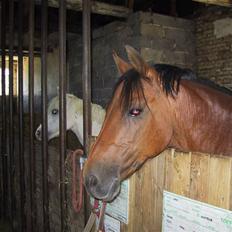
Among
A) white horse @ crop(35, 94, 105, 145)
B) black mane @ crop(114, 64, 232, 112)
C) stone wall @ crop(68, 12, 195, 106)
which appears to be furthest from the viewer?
stone wall @ crop(68, 12, 195, 106)

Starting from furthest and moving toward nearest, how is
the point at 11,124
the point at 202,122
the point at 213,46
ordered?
the point at 213,46 < the point at 11,124 < the point at 202,122

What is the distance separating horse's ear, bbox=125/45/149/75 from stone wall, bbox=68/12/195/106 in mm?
2817

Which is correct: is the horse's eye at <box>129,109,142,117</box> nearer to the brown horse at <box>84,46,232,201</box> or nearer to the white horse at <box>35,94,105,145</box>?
the brown horse at <box>84,46,232,201</box>

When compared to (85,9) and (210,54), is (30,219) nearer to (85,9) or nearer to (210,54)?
(85,9)

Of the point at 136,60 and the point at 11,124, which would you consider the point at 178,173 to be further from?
the point at 11,124

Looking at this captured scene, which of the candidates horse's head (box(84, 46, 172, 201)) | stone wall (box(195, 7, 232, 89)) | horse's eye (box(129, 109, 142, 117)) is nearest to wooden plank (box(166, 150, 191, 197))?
horse's head (box(84, 46, 172, 201))

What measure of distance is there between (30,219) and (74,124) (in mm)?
1018

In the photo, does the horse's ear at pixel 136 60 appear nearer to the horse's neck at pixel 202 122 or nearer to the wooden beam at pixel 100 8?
the horse's neck at pixel 202 122

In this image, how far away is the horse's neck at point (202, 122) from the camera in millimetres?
1434

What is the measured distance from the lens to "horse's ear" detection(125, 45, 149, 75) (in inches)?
52.0

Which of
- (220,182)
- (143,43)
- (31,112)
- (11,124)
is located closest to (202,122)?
(220,182)

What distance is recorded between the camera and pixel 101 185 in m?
1.27

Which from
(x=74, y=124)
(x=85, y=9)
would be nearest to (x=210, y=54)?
(x=74, y=124)

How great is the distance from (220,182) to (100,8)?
3456 millimetres
